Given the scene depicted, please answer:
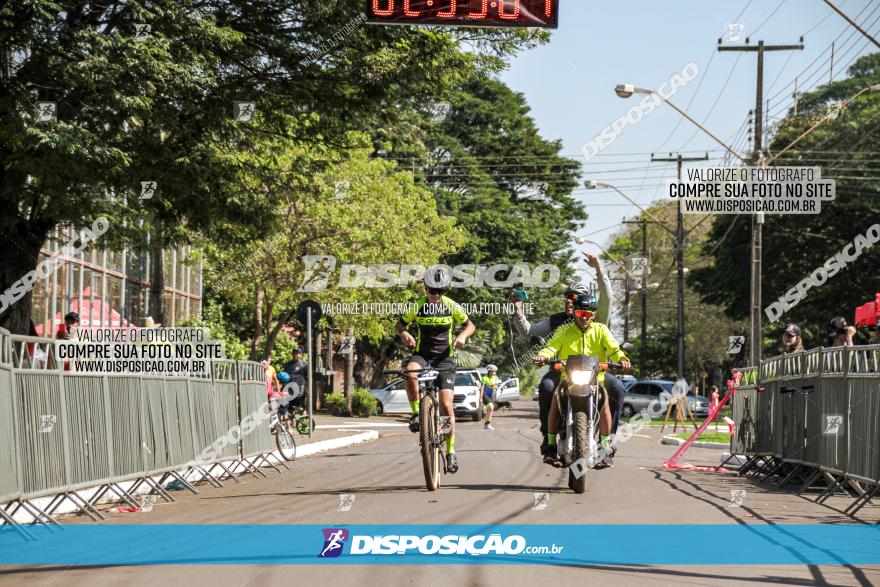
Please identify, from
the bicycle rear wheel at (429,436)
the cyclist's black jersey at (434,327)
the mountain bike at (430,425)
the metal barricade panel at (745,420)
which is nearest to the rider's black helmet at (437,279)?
the cyclist's black jersey at (434,327)

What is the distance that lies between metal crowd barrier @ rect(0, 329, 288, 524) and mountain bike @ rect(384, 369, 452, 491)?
8.88 feet

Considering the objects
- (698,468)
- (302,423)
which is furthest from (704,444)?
(698,468)

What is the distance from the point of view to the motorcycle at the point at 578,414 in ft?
37.8

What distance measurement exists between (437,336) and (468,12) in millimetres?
3090

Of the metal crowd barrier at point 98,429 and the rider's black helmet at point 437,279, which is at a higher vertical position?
the rider's black helmet at point 437,279

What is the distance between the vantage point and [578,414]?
11570mm

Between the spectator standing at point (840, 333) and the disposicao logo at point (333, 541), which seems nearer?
the disposicao logo at point (333, 541)

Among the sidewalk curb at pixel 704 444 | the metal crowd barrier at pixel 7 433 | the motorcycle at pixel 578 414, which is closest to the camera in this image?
the metal crowd barrier at pixel 7 433

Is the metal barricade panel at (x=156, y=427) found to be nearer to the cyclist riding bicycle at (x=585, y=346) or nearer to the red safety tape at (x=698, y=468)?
the cyclist riding bicycle at (x=585, y=346)

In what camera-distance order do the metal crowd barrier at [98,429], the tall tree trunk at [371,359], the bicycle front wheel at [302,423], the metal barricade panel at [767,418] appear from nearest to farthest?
1. the metal crowd barrier at [98,429]
2. the metal barricade panel at [767,418]
3. the bicycle front wheel at [302,423]
4. the tall tree trunk at [371,359]

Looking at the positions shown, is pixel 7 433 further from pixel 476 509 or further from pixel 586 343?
pixel 586 343

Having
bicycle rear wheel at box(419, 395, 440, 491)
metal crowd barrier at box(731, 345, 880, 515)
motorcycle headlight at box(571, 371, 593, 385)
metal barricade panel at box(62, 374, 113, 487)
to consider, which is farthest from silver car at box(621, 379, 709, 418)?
metal barricade panel at box(62, 374, 113, 487)

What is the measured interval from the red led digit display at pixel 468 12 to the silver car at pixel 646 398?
142ft

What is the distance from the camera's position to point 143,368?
15695 millimetres
